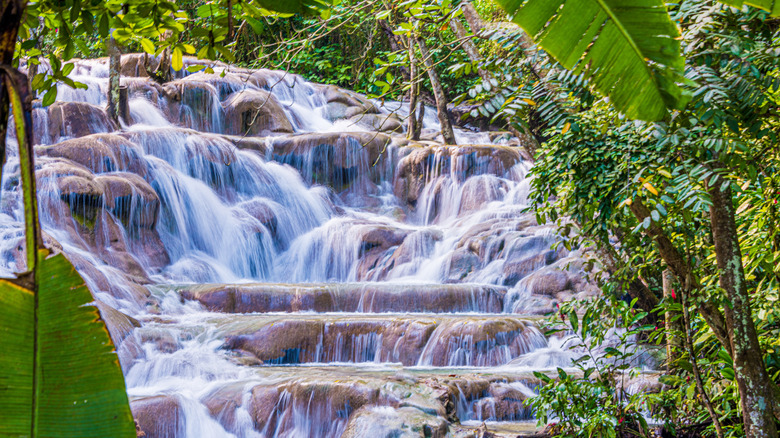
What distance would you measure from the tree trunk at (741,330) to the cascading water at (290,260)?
1.93 m

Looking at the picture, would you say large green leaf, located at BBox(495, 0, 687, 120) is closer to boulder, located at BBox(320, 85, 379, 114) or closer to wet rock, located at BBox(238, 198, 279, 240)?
wet rock, located at BBox(238, 198, 279, 240)

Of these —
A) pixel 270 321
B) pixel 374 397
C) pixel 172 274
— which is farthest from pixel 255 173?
pixel 374 397

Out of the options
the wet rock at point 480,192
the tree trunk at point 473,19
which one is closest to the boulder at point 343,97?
the wet rock at point 480,192

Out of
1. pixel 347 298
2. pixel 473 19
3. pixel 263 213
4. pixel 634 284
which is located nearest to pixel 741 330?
pixel 473 19

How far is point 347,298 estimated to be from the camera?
10195mm

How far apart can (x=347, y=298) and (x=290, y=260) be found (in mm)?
3968

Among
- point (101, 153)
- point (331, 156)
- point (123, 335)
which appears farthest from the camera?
point (331, 156)

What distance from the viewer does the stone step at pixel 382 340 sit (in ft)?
26.8

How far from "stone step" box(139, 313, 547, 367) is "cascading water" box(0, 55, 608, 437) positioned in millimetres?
23

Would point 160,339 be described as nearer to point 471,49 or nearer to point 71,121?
point 471,49

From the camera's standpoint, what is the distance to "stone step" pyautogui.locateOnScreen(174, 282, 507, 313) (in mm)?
9844

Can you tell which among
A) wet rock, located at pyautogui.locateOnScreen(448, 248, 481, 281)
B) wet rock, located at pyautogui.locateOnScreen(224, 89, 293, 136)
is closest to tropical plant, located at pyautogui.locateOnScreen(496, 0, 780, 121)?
wet rock, located at pyautogui.locateOnScreen(448, 248, 481, 281)

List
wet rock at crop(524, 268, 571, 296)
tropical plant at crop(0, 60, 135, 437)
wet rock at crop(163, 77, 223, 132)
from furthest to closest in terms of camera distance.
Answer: wet rock at crop(163, 77, 223, 132), wet rock at crop(524, 268, 571, 296), tropical plant at crop(0, 60, 135, 437)

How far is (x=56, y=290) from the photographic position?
0.86 metres
